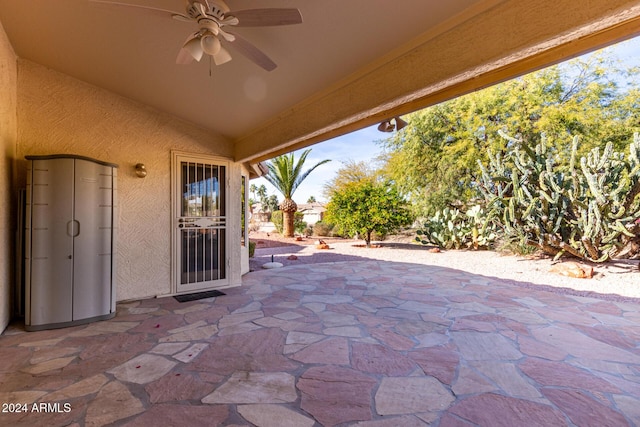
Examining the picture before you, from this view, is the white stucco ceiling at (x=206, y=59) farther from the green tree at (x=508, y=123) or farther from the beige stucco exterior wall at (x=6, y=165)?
the green tree at (x=508, y=123)

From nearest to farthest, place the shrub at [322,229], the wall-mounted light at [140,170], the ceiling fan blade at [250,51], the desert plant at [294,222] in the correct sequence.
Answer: the ceiling fan blade at [250,51] < the wall-mounted light at [140,170] < the shrub at [322,229] < the desert plant at [294,222]

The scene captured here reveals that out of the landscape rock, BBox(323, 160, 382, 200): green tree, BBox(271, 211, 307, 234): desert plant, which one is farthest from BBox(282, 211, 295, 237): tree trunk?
the landscape rock

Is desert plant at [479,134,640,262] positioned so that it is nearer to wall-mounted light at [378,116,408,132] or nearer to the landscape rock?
the landscape rock

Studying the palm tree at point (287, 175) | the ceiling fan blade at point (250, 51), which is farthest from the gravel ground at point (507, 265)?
the ceiling fan blade at point (250, 51)

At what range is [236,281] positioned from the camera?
5457 millimetres

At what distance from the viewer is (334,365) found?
2.57 meters

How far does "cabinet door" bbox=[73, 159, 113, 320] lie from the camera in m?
3.51

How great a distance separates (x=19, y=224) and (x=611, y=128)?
13.3 meters

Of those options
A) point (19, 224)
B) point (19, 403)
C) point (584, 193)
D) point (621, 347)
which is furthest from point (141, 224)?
point (584, 193)

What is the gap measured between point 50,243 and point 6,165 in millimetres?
994

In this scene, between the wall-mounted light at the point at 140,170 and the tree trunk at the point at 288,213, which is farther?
the tree trunk at the point at 288,213

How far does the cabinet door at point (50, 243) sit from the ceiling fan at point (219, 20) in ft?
7.54

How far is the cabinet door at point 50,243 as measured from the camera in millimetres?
3299

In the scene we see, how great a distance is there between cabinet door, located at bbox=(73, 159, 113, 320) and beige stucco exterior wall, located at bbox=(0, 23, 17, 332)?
61cm
